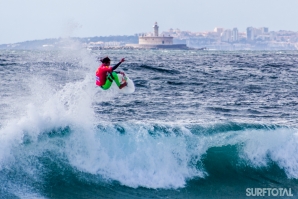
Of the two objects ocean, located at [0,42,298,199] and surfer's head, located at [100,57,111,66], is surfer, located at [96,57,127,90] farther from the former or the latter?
ocean, located at [0,42,298,199]

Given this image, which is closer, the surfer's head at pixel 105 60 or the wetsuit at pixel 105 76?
the surfer's head at pixel 105 60

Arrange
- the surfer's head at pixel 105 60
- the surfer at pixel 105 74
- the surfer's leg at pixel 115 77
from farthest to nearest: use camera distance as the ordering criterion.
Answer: the surfer's leg at pixel 115 77, the surfer at pixel 105 74, the surfer's head at pixel 105 60

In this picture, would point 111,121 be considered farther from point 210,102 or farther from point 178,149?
point 210,102

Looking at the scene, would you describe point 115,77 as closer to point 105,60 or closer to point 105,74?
point 105,74

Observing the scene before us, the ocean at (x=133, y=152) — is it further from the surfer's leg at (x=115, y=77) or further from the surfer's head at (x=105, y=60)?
the surfer's head at (x=105, y=60)

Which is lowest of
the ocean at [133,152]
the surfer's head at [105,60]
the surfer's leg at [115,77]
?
the ocean at [133,152]

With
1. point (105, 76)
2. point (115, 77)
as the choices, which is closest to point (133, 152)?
point (115, 77)

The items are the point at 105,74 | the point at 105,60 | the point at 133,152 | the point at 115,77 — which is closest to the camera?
the point at 105,60

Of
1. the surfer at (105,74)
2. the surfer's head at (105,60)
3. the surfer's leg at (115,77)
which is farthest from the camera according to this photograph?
the surfer's leg at (115,77)

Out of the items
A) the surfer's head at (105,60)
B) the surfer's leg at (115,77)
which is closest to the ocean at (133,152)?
the surfer's leg at (115,77)

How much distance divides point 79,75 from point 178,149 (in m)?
21.1

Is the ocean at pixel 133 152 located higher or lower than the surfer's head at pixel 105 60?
lower

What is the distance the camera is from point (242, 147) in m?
18.3

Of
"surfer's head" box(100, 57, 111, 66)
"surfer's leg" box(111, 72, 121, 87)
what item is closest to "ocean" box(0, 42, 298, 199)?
"surfer's leg" box(111, 72, 121, 87)
